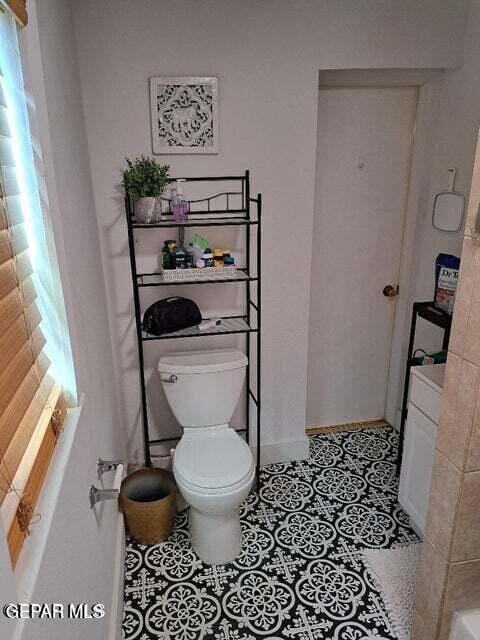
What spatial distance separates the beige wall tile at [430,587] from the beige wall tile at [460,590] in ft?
0.07

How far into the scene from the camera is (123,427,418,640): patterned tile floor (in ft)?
5.60

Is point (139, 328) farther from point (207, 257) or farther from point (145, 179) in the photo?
point (145, 179)

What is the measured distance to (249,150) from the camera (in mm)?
2143

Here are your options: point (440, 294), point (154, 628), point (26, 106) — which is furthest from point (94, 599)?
point (440, 294)

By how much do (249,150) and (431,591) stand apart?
75.6 inches

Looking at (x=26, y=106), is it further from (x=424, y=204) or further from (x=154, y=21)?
(x=424, y=204)

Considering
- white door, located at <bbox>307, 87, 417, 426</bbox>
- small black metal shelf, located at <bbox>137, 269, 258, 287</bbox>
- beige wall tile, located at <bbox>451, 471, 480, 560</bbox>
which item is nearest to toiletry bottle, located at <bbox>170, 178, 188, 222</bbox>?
small black metal shelf, located at <bbox>137, 269, 258, 287</bbox>

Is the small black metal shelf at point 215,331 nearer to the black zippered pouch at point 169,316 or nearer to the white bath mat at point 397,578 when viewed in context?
the black zippered pouch at point 169,316

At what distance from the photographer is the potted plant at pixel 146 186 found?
→ 194 centimetres

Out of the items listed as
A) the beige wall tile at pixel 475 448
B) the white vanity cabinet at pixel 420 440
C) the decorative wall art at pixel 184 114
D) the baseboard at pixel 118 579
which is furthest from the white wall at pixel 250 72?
the beige wall tile at pixel 475 448

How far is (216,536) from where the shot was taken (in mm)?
1942

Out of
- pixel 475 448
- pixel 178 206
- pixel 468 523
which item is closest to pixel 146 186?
pixel 178 206

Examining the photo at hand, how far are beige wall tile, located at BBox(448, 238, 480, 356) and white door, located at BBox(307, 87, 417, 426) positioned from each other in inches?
53.7

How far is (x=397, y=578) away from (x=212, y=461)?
0.91m
